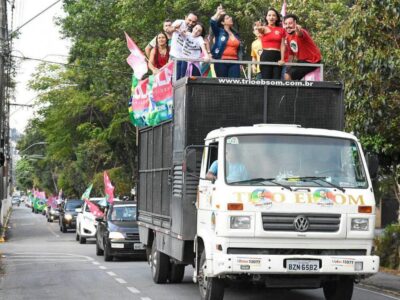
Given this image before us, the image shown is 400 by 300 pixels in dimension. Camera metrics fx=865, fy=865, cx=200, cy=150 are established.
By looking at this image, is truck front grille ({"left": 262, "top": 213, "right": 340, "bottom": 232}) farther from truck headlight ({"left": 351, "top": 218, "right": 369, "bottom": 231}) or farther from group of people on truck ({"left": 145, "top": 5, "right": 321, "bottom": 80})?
group of people on truck ({"left": 145, "top": 5, "right": 321, "bottom": 80})

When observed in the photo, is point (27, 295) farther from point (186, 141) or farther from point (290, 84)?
point (290, 84)

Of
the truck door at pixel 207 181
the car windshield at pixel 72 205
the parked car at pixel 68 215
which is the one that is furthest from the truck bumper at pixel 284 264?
the car windshield at pixel 72 205

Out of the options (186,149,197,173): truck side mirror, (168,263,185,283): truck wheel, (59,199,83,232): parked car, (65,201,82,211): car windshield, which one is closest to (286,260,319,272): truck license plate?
(186,149,197,173): truck side mirror

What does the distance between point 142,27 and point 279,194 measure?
2249 centimetres

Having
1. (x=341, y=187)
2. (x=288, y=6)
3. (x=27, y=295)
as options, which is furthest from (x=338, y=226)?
(x=288, y=6)

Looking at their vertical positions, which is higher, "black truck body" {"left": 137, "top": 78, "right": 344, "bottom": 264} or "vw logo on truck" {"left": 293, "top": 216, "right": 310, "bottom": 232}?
"black truck body" {"left": 137, "top": 78, "right": 344, "bottom": 264}

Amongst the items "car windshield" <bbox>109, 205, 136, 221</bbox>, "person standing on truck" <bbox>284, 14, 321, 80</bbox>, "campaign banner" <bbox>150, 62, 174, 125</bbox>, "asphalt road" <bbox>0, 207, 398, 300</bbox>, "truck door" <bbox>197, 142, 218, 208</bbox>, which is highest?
"person standing on truck" <bbox>284, 14, 321, 80</bbox>

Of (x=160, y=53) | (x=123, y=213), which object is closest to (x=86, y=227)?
(x=123, y=213)

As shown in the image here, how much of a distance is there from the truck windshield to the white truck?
0.04 ft

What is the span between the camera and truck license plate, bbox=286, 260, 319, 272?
1080cm

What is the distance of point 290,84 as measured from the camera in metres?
12.6

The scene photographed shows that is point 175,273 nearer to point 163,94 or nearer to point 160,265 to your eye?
point 160,265

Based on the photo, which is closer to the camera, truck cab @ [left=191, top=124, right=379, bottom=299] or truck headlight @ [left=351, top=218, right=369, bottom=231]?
truck cab @ [left=191, top=124, right=379, bottom=299]

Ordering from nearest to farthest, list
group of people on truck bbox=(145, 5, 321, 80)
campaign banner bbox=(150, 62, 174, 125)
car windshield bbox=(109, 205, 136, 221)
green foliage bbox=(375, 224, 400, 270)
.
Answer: campaign banner bbox=(150, 62, 174, 125) < group of people on truck bbox=(145, 5, 321, 80) < green foliage bbox=(375, 224, 400, 270) < car windshield bbox=(109, 205, 136, 221)
